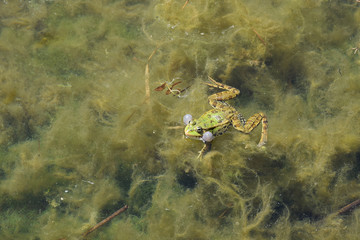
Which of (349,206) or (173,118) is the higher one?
(173,118)


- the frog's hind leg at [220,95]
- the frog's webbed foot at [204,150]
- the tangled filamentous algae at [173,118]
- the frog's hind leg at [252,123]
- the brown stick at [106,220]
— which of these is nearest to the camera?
the brown stick at [106,220]

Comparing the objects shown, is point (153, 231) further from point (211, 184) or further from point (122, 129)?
point (122, 129)

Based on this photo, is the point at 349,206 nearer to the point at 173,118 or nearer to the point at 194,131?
the point at 194,131

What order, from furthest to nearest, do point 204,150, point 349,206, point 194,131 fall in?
point 204,150 < point 194,131 < point 349,206

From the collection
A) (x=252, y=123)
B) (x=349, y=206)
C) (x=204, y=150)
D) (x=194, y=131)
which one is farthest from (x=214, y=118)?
(x=349, y=206)

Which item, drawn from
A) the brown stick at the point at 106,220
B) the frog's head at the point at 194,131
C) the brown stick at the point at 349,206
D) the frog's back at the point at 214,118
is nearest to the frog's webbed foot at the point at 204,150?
the frog's head at the point at 194,131

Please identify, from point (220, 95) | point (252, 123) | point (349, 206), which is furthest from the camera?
point (220, 95)

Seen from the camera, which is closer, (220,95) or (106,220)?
(106,220)

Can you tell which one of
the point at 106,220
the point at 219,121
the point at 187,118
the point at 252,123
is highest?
the point at 187,118

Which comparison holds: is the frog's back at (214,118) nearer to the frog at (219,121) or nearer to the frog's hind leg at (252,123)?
the frog at (219,121)
